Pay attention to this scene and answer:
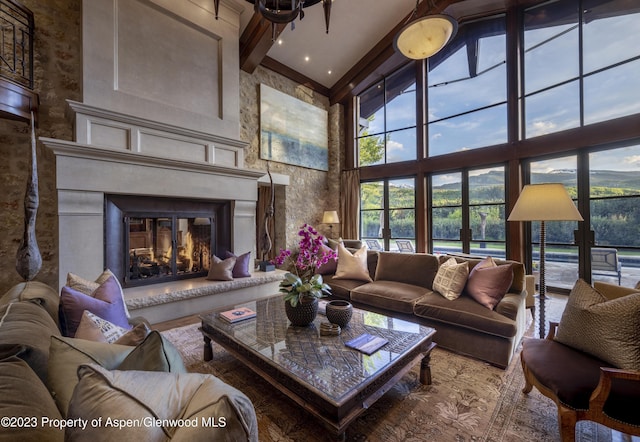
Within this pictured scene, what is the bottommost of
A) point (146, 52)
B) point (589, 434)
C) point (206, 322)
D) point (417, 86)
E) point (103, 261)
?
point (589, 434)

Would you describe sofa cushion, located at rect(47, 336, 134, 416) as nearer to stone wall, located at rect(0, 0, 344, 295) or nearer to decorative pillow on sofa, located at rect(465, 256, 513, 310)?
decorative pillow on sofa, located at rect(465, 256, 513, 310)

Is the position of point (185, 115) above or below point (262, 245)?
above

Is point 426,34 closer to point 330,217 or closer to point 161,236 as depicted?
point 161,236

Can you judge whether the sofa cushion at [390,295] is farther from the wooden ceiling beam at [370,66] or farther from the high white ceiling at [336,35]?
the wooden ceiling beam at [370,66]

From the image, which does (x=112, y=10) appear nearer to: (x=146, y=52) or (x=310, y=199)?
(x=146, y=52)

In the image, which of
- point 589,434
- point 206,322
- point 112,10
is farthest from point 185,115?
point 589,434

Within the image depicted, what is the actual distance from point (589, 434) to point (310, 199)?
5404mm

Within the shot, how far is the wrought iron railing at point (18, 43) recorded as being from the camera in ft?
9.26

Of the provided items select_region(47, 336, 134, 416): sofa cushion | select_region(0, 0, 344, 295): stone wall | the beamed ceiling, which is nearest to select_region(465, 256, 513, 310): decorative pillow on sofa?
select_region(47, 336, 134, 416): sofa cushion

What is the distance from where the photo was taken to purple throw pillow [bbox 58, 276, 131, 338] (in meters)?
1.36

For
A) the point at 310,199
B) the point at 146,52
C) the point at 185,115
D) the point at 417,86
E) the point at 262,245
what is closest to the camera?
the point at 146,52

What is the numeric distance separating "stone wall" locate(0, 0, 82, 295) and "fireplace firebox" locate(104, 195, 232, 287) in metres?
0.59

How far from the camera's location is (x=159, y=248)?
3.65 m

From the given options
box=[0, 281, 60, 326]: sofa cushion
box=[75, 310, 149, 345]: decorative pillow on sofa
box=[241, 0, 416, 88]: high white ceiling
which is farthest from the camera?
box=[241, 0, 416, 88]: high white ceiling
